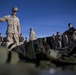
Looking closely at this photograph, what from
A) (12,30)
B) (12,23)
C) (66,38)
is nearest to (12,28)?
(12,30)

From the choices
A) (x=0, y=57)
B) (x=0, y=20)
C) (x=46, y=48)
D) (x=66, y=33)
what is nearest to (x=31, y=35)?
(x=66, y=33)

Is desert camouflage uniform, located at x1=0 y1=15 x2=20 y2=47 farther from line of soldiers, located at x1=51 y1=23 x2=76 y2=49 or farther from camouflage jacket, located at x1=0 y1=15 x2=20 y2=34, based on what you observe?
line of soldiers, located at x1=51 y1=23 x2=76 y2=49

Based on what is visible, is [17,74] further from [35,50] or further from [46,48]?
[46,48]

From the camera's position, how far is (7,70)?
0.99 metres

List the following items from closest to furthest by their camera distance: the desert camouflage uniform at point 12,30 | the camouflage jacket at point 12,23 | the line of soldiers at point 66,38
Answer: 1. the camouflage jacket at point 12,23
2. the desert camouflage uniform at point 12,30
3. the line of soldiers at point 66,38

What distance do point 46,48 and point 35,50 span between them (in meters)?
0.35

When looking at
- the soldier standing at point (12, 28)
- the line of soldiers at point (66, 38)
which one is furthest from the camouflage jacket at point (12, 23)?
the line of soldiers at point (66, 38)

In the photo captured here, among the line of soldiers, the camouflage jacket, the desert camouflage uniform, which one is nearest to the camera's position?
the camouflage jacket

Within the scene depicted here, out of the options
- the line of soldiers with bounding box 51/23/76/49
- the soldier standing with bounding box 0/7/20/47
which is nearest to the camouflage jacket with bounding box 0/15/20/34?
the soldier standing with bounding box 0/7/20/47

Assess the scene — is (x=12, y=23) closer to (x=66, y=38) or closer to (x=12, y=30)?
(x=12, y=30)

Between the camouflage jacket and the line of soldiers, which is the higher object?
the camouflage jacket

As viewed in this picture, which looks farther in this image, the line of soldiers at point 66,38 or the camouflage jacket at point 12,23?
the line of soldiers at point 66,38

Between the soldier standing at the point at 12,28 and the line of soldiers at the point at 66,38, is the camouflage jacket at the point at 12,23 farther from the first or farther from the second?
the line of soldiers at the point at 66,38

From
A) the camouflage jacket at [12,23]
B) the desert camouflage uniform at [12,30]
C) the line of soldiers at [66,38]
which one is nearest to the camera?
the camouflage jacket at [12,23]
